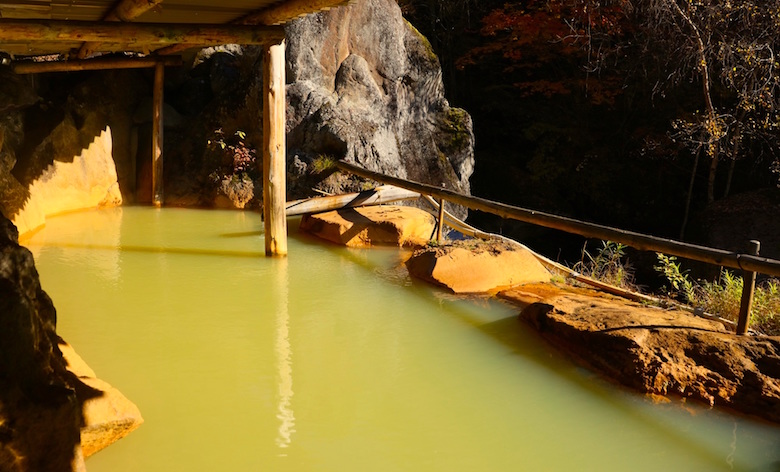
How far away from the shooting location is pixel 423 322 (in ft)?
16.9

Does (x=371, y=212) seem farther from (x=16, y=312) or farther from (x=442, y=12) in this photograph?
(x=442, y=12)

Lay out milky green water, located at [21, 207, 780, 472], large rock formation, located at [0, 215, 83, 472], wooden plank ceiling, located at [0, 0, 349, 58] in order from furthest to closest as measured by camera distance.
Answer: wooden plank ceiling, located at [0, 0, 349, 58] → milky green water, located at [21, 207, 780, 472] → large rock formation, located at [0, 215, 83, 472]

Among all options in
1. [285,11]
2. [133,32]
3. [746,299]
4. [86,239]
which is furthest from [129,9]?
[746,299]

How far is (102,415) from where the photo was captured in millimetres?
3023

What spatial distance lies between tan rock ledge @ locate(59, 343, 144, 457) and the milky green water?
0.20 ft

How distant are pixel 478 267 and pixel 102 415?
159 inches

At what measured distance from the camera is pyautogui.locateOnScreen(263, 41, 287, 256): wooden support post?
22.0 ft

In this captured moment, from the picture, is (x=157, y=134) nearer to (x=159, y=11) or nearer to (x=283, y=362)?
(x=159, y=11)

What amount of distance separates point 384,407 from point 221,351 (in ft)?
4.53

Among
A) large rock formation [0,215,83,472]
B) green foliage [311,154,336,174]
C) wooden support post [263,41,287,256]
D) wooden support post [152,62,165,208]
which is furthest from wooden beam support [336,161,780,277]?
wooden support post [152,62,165,208]

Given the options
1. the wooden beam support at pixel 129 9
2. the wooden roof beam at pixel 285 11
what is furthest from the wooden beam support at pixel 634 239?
the wooden beam support at pixel 129 9

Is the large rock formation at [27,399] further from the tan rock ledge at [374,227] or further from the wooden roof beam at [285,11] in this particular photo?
the tan rock ledge at [374,227]

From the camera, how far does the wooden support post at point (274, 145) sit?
671cm

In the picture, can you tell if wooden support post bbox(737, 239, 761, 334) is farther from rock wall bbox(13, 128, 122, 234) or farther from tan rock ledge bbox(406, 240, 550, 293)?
rock wall bbox(13, 128, 122, 234)
